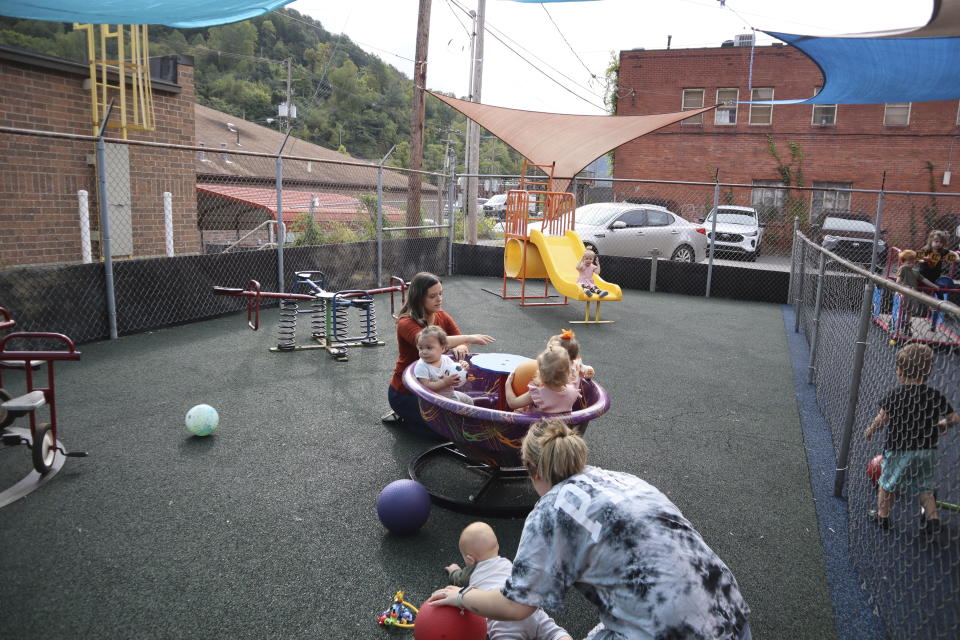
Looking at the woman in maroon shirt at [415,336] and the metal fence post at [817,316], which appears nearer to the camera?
the woman in maroon shirt at [415,336]

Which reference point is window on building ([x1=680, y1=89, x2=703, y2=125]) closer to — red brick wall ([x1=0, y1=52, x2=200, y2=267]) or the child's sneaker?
red brick wall ([x1=0, y1=52, x2=200, y2=267])

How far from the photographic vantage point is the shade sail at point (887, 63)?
8555mm

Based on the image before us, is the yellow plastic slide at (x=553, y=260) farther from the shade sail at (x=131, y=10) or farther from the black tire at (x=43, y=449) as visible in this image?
the black tire at (x=43, y=449)

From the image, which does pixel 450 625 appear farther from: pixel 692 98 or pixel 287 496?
pixel 692 98

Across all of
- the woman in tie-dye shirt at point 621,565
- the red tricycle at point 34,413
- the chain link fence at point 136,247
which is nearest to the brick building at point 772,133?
the chain link fence at point 136,247

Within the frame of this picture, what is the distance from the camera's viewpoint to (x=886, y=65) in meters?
9.66

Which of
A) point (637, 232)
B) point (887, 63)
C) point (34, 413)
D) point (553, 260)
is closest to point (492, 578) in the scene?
point (34, 413)

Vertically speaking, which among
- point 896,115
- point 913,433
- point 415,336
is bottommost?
point 913,433

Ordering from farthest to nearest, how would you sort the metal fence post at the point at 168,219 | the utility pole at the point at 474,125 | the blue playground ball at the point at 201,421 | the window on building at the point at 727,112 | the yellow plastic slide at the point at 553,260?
the window on building at the point at 727,112 < the utility pole at the point at 474,125 < the metal fence post at the point at 168,219 < the yellow plastic slide at the point at 553,260 < the blue playground ball at the point at 201,421

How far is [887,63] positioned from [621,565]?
10533 mm

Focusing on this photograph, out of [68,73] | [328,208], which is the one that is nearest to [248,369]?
[68,73]

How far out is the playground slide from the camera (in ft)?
34.4

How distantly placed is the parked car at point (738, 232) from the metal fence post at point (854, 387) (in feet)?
41.7

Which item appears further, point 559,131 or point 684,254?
point 684,254
